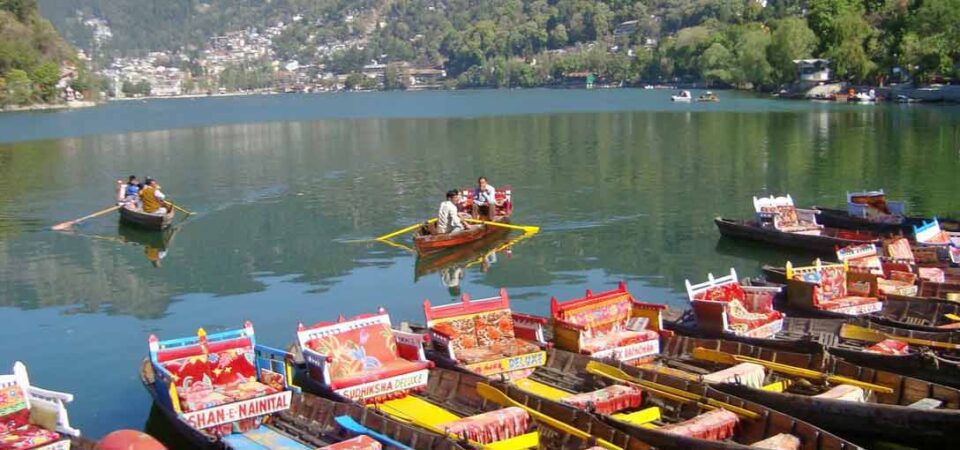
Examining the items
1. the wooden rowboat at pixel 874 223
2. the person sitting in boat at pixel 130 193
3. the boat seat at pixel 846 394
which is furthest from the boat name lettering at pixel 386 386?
the person sitting in boat at pixel 130 193

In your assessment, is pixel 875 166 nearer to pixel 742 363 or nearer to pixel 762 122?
pixel 762 122

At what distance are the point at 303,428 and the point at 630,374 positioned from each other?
531cm

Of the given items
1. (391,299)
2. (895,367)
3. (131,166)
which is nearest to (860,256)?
(895,367)

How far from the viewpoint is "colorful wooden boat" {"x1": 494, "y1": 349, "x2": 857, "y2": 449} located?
12.7m

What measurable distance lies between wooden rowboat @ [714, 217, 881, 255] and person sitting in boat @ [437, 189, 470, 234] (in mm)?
8602

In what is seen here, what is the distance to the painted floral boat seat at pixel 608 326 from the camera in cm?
1734

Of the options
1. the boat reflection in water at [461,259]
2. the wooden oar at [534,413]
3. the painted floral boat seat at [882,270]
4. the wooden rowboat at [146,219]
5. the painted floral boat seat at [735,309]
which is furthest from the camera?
the wooden rowboat at [146,219]

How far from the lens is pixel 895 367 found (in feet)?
52.4

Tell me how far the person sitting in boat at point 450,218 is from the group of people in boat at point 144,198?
12.2 m

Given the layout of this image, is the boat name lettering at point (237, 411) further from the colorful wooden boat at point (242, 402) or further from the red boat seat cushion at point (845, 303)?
the red boat seat cushion at point (845, 303)

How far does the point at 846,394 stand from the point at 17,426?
12258mm

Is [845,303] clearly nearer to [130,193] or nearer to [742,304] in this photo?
[742,304]

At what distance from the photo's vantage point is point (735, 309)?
19109 millimetres

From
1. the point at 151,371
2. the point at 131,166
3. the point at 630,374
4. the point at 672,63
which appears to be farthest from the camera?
the point at 672,63
